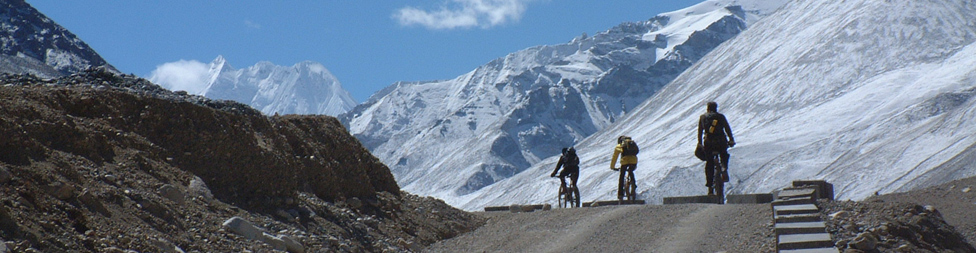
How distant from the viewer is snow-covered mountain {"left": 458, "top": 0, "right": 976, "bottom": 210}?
4272 inches

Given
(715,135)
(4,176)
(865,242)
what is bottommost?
(865,242)

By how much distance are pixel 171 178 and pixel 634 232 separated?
5.13 meters

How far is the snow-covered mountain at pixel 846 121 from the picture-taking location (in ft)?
356

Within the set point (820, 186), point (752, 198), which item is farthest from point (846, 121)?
point (752, 198)

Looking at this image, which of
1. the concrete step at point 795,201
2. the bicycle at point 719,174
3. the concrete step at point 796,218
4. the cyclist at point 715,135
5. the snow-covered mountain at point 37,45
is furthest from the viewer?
the snow-covered mountain at point 37,45

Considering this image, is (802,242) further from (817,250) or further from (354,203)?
(354,203)

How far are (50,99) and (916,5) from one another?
204 metres

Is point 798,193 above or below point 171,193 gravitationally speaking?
below

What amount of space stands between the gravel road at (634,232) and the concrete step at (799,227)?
0.66 ft

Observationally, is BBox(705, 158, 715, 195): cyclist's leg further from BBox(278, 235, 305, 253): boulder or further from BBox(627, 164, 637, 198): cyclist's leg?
BBox(278, 235, 305, 253): boulder

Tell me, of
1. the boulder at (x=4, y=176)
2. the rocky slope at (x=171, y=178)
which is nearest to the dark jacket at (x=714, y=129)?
the rocky slope at (x=171, y=178)

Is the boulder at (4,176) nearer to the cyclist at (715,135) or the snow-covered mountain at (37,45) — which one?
the cyclist at (715,135)

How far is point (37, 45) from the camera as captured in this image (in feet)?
415

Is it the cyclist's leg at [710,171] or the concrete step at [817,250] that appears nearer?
the concrete step at [817,250]
